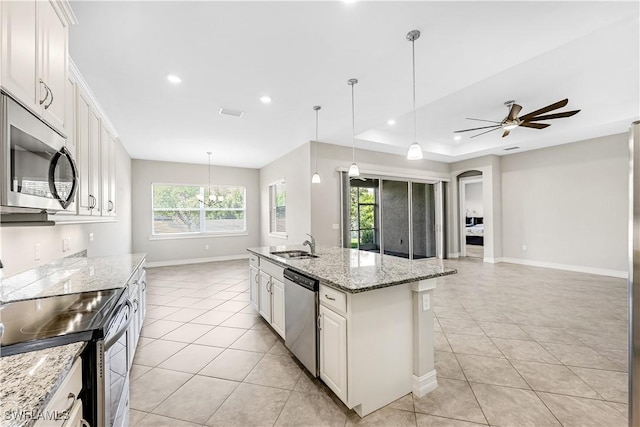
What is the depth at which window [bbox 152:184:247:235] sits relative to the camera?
706cm

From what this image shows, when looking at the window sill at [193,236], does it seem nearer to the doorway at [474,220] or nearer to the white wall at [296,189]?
the white wall at [296,189]

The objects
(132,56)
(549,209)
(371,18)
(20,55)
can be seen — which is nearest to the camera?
(20,55)

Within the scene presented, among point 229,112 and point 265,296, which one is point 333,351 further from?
point 229,112

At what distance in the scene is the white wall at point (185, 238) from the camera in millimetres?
6738

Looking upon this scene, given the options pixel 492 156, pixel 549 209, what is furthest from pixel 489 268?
pixel 492 156

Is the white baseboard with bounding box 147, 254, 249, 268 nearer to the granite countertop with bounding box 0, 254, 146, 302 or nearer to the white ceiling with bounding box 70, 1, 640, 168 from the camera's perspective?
the white ceiling with bounding box 70, 1, 640, 168

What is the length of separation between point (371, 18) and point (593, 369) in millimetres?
3398

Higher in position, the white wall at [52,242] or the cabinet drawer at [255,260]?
the white wall at [52,242]

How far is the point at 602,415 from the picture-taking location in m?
1.73

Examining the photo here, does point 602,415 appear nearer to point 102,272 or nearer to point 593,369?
point 593,369

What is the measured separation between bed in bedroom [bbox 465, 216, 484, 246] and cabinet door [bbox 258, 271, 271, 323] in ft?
30.0

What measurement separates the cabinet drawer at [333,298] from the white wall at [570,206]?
21.3 ft

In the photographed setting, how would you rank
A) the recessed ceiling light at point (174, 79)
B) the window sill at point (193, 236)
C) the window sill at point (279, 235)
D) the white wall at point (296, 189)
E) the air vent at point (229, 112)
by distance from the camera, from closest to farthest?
the recessed ceiling light at point (174, 79)
the air vent at point (229, 112)
the white wall at point (296, 189)
the window sill at point (279, 235)
the window sill at point (193, 236)

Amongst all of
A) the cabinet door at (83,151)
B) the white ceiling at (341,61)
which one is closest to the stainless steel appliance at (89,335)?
the cabinet door at (83,151)
